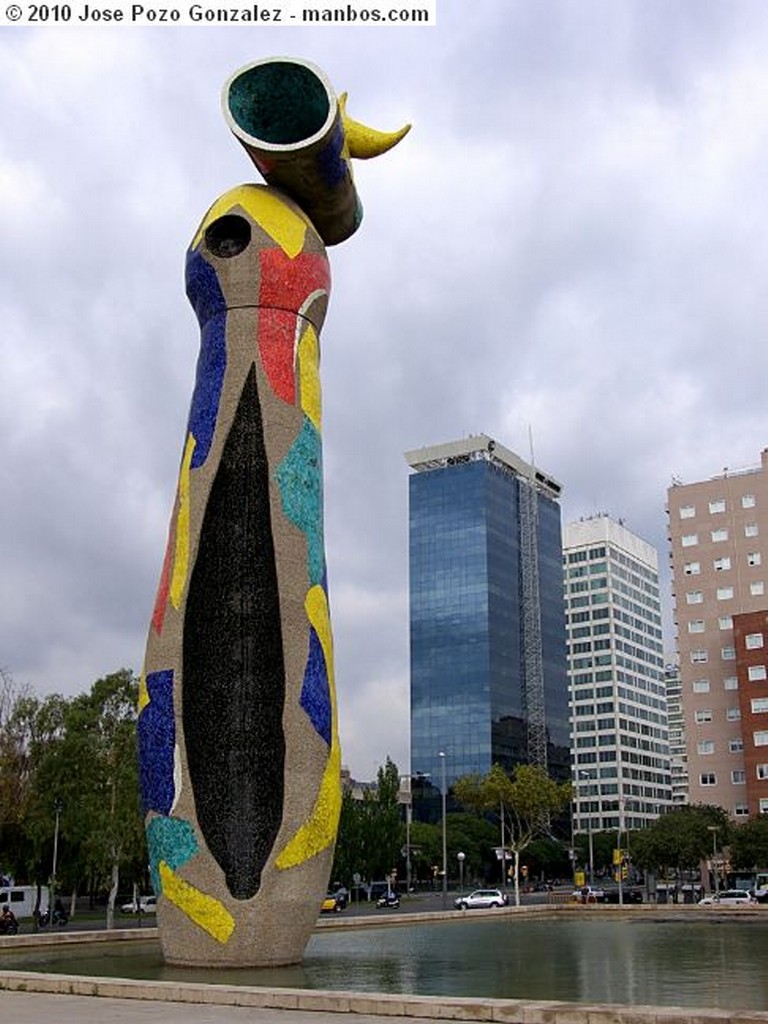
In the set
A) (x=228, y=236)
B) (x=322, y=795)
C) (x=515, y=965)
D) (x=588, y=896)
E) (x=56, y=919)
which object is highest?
(x=228, y=236)

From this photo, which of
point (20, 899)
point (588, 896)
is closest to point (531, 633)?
point (588, 896)

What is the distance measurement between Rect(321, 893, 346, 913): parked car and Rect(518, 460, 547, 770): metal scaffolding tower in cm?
7490

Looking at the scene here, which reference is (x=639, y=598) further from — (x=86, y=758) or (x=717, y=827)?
(x=86, y=758)

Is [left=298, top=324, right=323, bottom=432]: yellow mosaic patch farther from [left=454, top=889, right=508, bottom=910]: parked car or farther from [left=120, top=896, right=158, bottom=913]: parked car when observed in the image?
[left=120, top=896, right=158, bottom=913]: parked car

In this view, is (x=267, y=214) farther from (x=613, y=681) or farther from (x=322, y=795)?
(x=613, y=681)

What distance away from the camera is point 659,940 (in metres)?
28.0

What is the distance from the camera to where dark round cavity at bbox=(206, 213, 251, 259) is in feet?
75.6

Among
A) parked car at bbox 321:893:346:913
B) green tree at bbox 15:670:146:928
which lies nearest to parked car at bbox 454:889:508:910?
parked car at bbox 321:893:346:913

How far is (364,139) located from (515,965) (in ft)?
57.7

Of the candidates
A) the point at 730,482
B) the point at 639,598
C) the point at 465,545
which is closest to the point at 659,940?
the point at 730,482

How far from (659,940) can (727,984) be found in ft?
37.5

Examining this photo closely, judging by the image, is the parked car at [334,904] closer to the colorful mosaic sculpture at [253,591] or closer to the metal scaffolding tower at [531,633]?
the colorful mosaic sculpture at [253,591]

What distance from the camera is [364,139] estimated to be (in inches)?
1019

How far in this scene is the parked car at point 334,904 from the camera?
54719mm
